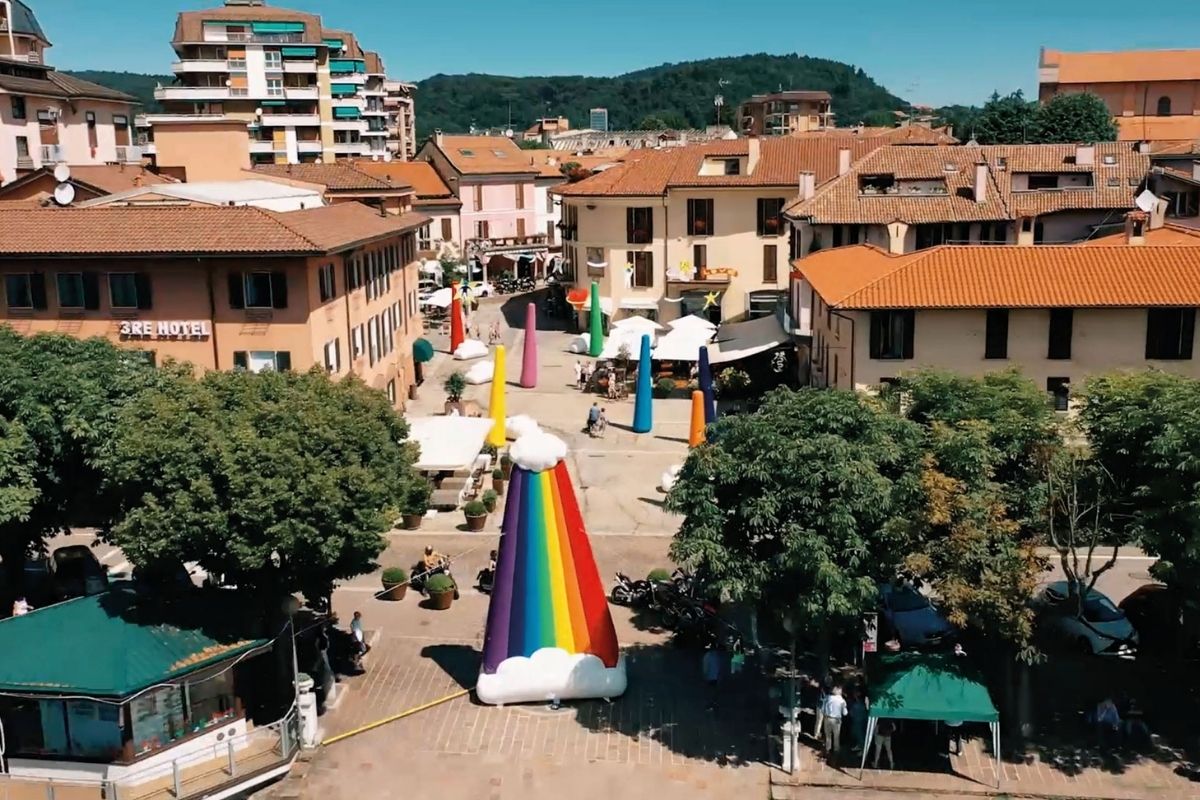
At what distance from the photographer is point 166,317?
33.9 metres

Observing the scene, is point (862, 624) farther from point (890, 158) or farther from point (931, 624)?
point (890, 158)

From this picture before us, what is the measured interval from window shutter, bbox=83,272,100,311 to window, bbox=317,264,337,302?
624 centimetres

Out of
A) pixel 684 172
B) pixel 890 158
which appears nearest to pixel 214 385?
pixel 890 158

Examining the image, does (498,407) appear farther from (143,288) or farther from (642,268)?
(642,268)

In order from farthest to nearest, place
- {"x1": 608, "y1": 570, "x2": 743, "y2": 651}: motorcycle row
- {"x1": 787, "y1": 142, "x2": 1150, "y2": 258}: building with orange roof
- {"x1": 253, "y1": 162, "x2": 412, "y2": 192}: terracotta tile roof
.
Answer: {"x1": 253, "y1": 162, "x2": 412, "y2": 192}: terracotta tile roof < {"x1": 787, "y1": 142, "x2": 1150, "y2": 258}: building with orange roof < {"x1": 608, "y1": 570, "x2": 743, "y2": 651}: motorcycle row

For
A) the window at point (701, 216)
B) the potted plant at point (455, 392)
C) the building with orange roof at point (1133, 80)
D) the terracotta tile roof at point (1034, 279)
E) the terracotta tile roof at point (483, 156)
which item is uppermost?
the building with orange roof at point (1133, 80)

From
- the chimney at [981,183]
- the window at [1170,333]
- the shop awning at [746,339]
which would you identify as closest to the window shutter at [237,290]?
the shop awning at [746,339]

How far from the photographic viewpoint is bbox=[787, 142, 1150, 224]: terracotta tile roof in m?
49.0

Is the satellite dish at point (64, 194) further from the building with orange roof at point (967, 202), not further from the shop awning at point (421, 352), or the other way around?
the building with orange roof at point (967, 202)

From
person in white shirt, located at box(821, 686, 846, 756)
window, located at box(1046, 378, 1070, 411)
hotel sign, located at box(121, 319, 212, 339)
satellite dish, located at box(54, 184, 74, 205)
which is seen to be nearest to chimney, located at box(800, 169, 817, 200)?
window, located at box(1046, 378, 1070, 411)

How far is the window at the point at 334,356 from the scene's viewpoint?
116ft

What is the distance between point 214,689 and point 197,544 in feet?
8.41

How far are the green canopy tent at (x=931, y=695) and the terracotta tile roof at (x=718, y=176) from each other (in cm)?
4397

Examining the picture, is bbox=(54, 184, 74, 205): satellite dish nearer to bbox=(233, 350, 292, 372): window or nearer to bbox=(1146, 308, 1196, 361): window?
bbox=(233, 350, 292, 372): window
